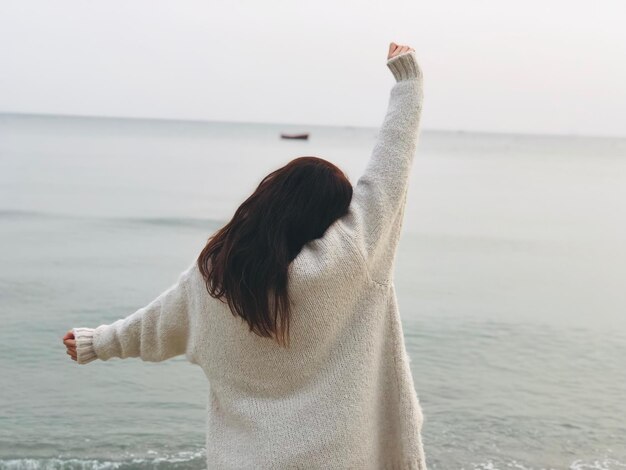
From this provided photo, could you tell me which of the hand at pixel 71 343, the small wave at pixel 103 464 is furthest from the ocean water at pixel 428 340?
the hand at pixel 71 343

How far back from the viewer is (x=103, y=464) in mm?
6121

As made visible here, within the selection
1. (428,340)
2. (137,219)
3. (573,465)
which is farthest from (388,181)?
(137,219)

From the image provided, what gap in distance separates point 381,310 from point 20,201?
23535 mm

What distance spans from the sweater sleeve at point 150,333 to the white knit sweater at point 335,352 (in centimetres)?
Answer: 1

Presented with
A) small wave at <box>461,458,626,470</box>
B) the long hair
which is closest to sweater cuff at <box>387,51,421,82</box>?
the long hair

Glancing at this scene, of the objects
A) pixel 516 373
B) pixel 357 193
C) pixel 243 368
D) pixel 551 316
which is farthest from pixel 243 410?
pixel 551 316

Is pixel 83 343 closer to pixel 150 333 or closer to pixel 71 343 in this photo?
pixel 71 343

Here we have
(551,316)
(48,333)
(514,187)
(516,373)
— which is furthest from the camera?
(514,187)

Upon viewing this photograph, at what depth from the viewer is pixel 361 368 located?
2.01 meters

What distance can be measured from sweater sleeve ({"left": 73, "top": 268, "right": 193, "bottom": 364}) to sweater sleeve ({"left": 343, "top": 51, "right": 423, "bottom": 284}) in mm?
449

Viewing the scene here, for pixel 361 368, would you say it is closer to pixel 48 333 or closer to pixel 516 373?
pixel 516 373

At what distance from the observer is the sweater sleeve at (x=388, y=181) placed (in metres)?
Answer: 1.96

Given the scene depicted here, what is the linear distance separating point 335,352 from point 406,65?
725 millimetres

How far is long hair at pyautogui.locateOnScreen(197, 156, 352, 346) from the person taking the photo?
1.88 metres
